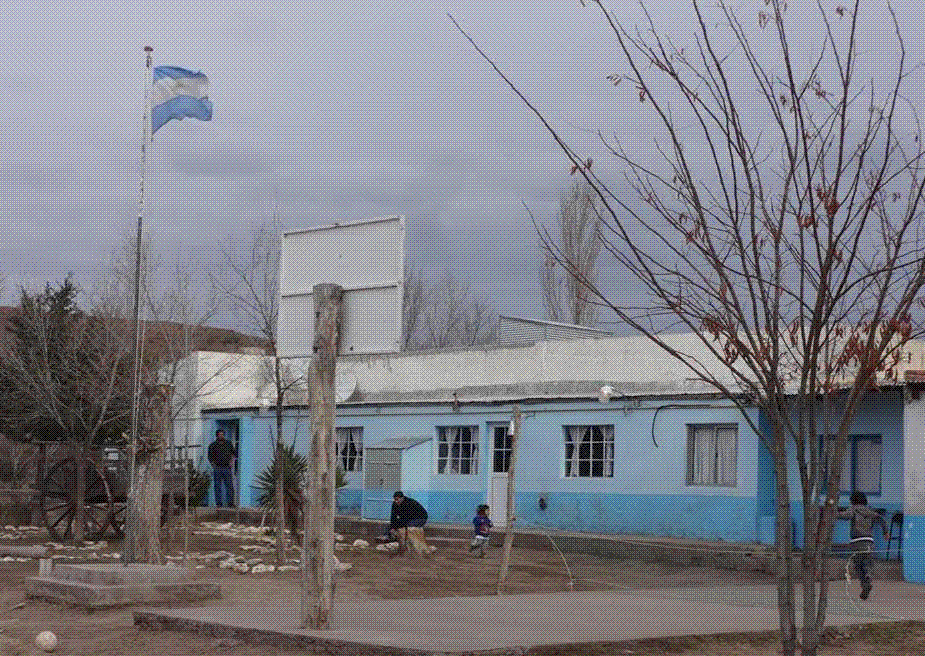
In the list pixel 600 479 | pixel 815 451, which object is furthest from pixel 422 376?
pixel 815 451

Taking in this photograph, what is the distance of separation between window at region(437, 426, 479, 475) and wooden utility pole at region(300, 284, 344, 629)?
60.5 feet

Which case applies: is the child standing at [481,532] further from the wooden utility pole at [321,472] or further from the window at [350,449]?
the wooden utility pole at [321,472]

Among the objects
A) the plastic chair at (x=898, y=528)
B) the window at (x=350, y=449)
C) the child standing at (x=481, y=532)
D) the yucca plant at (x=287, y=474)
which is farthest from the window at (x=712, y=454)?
the window at (x=350, y=449)

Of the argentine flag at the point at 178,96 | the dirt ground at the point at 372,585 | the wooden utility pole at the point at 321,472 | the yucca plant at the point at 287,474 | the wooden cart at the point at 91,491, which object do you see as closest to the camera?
the wooden utility pole at the point at 321,472

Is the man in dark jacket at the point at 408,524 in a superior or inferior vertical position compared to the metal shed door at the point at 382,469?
inferior

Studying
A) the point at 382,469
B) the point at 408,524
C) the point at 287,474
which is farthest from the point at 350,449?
the point at 408,524

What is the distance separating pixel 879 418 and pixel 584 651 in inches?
535

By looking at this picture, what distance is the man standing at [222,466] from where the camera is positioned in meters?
31.8

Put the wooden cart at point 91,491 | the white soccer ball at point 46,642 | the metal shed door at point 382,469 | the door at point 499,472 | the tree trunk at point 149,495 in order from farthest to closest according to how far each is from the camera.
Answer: the metal shed door at point 382,469
the door at point 499,472
the wooden cart at point 91,491
the tree trunk at point 149,495
the white soccer ball at point 46,642

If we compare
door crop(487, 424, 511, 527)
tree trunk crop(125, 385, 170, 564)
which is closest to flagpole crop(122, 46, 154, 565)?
tree trunk crop(125, 385, 170, 564)

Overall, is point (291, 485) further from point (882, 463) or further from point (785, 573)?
point (785, 573)

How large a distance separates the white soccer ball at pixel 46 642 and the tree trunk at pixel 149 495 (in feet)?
17.2

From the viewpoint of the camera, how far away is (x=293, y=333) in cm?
1191

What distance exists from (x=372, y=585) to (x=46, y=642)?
656 centimetres
